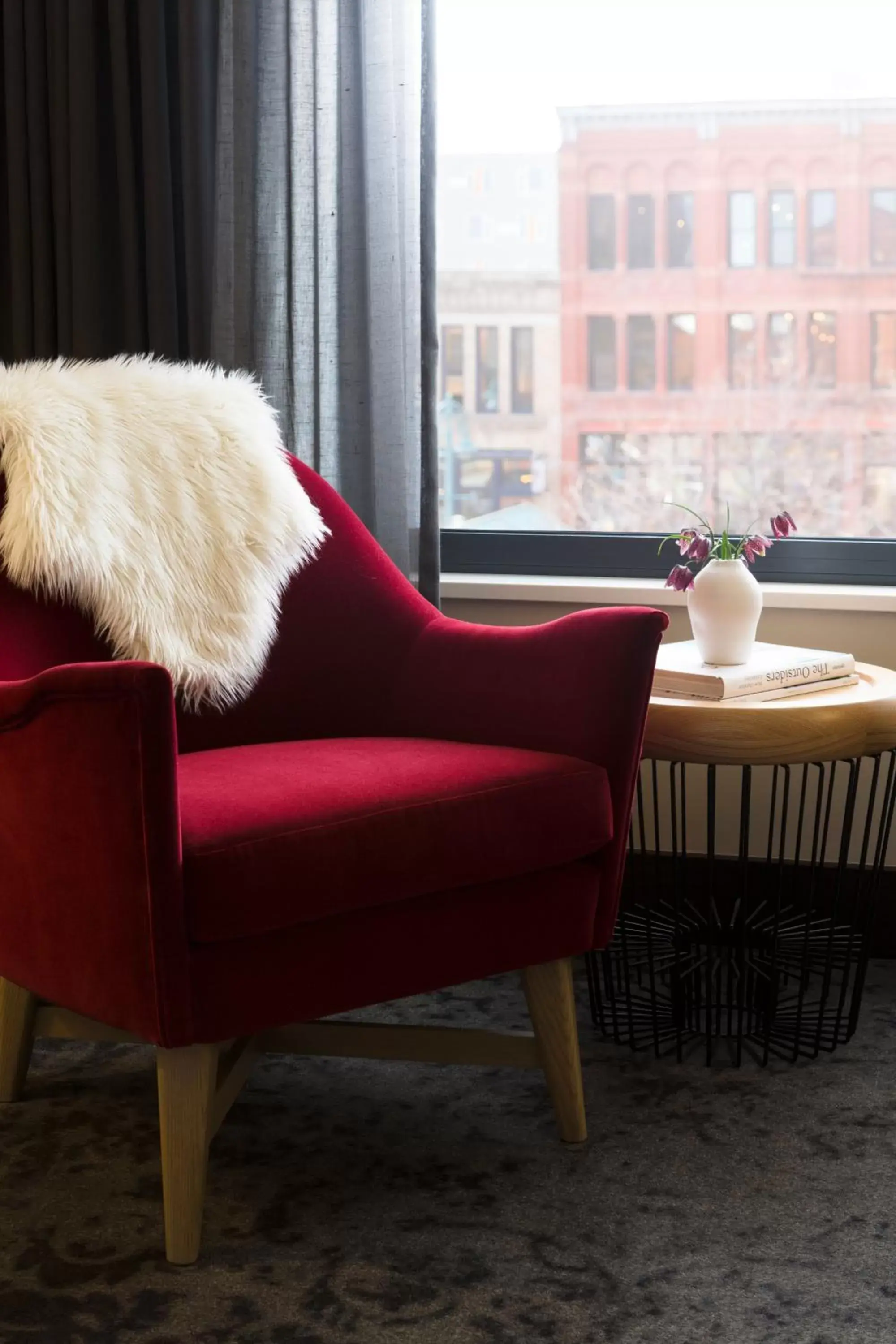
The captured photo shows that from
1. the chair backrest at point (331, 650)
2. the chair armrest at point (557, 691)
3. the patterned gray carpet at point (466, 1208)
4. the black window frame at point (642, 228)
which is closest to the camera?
the patterned gray carpet at point (466, 1208)

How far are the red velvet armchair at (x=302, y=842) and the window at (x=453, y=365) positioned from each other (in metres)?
0.91

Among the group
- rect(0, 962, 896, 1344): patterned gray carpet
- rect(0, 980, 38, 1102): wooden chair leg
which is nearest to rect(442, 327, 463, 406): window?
rect(0, 962, 896, 1344): patterned gray carpet

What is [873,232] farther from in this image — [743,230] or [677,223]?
[677,223]

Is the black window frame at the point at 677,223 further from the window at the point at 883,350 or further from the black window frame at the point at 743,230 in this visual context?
the window at the point at 883,350

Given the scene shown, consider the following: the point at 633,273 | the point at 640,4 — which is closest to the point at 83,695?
the point at 633,273

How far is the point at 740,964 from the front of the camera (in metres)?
2.08

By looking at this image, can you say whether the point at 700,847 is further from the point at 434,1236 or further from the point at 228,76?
the point at 228,76

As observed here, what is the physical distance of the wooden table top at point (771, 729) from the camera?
1.86 metres

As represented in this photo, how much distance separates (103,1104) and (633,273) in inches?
70.9

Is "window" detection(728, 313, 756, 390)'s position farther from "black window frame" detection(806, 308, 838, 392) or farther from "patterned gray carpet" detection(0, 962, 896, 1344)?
"patterned gray carpet" detection(0, 962, 896, 1344)

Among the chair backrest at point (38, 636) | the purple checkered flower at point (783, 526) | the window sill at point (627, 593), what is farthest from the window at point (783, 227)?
the chair backrest at point (38, 636)

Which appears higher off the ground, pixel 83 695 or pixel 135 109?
pixel 135 109

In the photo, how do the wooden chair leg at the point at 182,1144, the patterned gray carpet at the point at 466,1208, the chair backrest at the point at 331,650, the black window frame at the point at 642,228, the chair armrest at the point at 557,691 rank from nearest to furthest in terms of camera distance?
the patterned gray carpet at the point at 466,1208 → the wooden chair leg at the point at 182,1144 → the chair armrest at the point at 557,691 → the chair backrest at the point at 331,650 → the black window frame at the point at 642,228

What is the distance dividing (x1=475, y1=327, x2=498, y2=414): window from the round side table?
83cm
